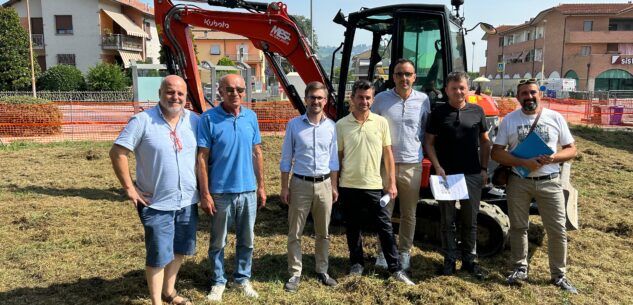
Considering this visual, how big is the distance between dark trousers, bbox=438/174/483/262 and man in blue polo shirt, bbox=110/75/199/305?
2.20 meters

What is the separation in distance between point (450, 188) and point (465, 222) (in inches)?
17.1

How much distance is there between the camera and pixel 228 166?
3.53m

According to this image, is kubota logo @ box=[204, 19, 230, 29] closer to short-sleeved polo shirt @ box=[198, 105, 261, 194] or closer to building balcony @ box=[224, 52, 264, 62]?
short-sleeved polo shirt @ box=[198, 105, 261, 194]

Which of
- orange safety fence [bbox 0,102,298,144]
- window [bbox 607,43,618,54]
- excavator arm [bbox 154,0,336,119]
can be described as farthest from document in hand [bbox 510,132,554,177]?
window [bbox 607,43,618,54]

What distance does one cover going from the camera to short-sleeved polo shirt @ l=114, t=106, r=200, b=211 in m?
3.13

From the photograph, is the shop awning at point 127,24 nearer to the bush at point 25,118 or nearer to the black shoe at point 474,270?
the bush at point 25,118

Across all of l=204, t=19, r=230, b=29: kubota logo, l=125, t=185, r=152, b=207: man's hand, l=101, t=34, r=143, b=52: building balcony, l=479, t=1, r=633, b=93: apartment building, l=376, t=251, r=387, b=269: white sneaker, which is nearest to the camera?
l=125, t=185, r=152, b=207: man's hand

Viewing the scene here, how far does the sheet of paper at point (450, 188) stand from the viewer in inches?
155

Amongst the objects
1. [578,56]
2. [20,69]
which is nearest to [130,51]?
[20,69]

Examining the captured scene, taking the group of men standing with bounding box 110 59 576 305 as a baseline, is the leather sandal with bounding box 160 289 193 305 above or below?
below

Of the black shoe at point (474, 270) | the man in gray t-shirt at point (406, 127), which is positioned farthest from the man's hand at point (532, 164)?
the black shoe at point (474, 270)

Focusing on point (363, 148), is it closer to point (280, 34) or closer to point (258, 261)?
point (258, 261)

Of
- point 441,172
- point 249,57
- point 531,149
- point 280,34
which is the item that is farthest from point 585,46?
point 441,172

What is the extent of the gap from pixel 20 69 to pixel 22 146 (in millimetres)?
16842
